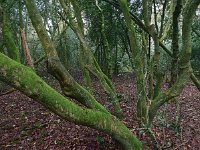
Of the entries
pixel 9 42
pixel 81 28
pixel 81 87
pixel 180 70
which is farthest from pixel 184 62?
pixel 9 42

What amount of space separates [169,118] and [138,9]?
26.7 ft

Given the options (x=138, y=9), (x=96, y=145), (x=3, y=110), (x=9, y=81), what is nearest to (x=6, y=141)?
(x=96, y=145)

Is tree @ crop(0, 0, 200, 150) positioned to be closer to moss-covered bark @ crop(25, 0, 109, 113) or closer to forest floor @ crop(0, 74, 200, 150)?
moss-covered bark @ crop(25, 0, 109, 113)

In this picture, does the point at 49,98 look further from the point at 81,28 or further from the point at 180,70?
the point at 81,28

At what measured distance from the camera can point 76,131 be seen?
22.6ft

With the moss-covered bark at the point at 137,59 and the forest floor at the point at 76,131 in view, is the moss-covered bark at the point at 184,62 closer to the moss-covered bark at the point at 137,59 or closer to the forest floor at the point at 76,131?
the moss-covered bark at the point at 137,59

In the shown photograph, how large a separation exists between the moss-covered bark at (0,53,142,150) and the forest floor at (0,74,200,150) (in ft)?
2.98

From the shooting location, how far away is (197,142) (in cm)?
702

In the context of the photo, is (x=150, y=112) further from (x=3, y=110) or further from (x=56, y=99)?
(x=3, y=110)

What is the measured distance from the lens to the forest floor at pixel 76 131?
636 centimetres

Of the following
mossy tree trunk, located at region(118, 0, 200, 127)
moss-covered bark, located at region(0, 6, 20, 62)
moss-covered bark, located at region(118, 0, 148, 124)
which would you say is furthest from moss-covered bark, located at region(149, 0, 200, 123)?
moss-covered bark, located at region(0, 6, 20, 62)

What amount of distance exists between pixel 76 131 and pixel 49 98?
3.15 metres

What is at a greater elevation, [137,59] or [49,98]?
[137,59]

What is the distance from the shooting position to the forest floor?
6.36m
